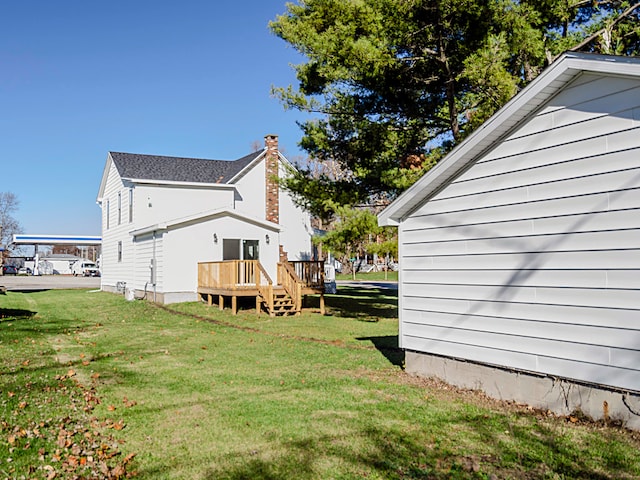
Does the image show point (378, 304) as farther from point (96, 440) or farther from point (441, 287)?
point (96, 440)

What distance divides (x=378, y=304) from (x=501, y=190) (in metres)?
14.2

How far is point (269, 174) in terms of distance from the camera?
2417 cm

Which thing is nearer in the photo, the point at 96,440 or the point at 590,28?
the point at 96,440

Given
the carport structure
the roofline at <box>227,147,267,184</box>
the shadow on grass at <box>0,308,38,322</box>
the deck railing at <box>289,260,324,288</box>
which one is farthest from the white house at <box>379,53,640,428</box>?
the carport structure

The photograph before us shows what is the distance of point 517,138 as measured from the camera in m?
6.18

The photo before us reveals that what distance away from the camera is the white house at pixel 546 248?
4.99 meters

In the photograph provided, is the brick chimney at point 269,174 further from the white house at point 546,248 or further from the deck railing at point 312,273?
the white house at point 546,248

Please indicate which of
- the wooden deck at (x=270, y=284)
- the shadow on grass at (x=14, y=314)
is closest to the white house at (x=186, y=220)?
the wooden deck at (x=270, y=284)

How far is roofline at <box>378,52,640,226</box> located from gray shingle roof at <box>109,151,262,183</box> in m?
17.6

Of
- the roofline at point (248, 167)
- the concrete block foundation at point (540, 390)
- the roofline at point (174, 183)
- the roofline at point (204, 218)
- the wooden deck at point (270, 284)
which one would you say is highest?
the roofline at point (248, 167)

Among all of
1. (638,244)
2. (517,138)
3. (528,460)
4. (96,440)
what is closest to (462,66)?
(517,138)

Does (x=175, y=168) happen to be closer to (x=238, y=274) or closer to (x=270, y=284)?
(x=238, y=274)

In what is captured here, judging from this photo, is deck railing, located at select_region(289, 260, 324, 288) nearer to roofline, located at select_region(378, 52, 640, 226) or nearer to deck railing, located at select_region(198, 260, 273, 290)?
deck railing, located at select_region(198, 260, 273, 290)

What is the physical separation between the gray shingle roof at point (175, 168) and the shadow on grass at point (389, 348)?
1454 cm
